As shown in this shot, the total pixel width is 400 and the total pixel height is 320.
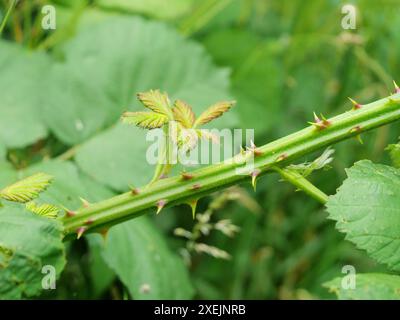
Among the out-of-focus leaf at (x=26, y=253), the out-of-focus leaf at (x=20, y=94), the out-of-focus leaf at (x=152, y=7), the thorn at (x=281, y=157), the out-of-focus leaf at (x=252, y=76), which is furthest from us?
the out-of-focus leaf at (x=252, y=76)

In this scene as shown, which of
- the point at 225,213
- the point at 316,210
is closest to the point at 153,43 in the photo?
the point at 225,213

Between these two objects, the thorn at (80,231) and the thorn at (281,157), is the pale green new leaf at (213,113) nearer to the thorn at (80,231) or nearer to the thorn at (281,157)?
the thorn at (281,157)

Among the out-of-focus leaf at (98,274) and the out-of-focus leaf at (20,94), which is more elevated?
the out-of-focus leaf at (20,94)

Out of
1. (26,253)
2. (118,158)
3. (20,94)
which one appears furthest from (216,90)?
(26,253)

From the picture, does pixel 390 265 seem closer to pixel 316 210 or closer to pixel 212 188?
pixel 212 188

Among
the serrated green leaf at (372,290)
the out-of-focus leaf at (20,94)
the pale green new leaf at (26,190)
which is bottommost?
the serrated green leaf at (372,290)

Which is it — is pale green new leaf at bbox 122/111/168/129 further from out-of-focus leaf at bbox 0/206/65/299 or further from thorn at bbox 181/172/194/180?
out-of-focus leaf at bbox 0/206/65/299

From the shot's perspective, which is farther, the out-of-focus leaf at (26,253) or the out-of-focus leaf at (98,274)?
the out-of-focus leaf at (98,274)

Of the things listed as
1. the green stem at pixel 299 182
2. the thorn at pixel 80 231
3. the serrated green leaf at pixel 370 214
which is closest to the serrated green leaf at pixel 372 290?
the serrated green leaf at pixel 370 214
